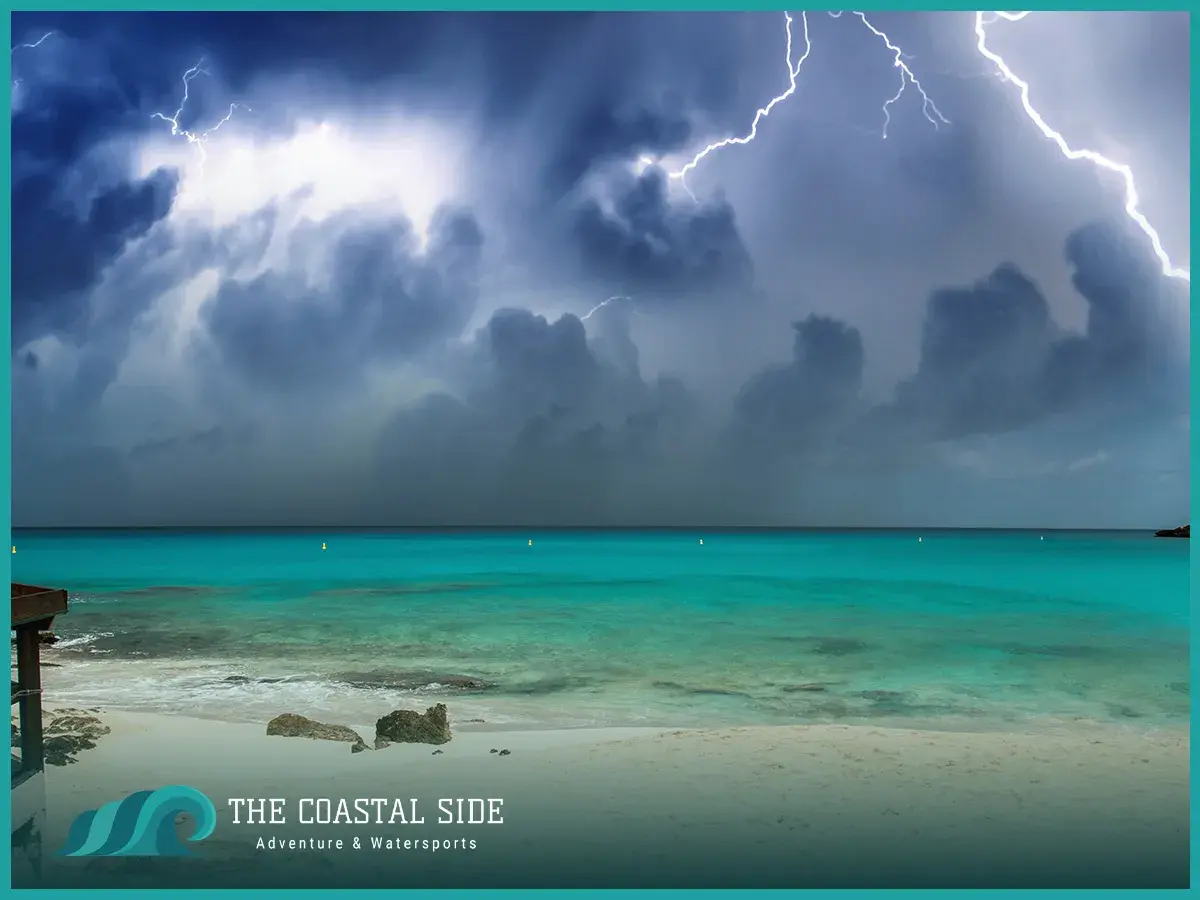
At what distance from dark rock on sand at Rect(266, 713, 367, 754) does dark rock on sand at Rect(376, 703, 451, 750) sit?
0.29m

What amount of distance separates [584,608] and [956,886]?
82.2ft

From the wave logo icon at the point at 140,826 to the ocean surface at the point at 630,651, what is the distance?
367 cm

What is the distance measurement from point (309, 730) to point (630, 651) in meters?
10.8

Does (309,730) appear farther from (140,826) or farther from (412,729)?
(140,826)

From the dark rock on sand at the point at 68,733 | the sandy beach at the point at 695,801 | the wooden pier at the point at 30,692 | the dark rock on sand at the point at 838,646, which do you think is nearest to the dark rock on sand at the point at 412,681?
the sandy beach at the point at 695,801

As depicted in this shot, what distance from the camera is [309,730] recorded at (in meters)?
11.1

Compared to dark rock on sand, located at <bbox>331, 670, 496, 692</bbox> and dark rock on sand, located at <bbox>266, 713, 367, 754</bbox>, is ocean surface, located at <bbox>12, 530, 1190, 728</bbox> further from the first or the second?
dark rock on sand, located at <bbox>266, 713, 367, 754</bbox>

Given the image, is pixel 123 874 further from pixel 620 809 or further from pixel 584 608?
pixel 584 608

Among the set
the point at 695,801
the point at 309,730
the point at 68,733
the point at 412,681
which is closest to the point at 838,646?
the point at 412,681

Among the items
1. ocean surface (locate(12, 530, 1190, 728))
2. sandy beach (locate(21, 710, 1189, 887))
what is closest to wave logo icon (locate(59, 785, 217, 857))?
sandy beach (locate(21, 710, 1189, 887))

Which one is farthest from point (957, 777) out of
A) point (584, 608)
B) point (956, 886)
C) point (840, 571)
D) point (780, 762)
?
point (840, 571)

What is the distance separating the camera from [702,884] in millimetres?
7562

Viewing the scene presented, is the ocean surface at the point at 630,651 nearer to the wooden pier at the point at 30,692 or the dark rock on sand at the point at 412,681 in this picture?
the dark rock on sand at the point at 412,681

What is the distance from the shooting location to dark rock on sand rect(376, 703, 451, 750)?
35.5 ft
